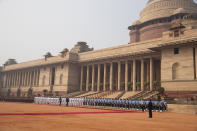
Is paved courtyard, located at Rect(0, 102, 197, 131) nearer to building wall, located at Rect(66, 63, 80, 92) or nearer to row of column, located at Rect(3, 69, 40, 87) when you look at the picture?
building wall, located at Rect(66, 63, 80, 92)

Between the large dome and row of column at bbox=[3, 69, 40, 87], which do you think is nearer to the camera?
the large dome

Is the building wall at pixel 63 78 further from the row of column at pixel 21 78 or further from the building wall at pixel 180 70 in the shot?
the building wall at pixel 180 70

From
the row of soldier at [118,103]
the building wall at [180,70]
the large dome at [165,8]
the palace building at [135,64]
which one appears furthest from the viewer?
the large dome at [165,8]

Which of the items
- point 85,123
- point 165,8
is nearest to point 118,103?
point 85,123

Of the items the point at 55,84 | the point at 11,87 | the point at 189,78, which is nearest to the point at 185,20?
the point at 189,78

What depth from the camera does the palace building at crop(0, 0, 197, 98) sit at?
106ft

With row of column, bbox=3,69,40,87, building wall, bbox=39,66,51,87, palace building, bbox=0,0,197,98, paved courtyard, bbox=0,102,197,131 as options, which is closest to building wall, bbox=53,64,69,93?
palace building, bbox=0,0,197,98

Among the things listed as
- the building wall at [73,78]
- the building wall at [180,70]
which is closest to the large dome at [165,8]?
the building wall at [73,78]

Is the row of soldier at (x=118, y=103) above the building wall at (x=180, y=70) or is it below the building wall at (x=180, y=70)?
below

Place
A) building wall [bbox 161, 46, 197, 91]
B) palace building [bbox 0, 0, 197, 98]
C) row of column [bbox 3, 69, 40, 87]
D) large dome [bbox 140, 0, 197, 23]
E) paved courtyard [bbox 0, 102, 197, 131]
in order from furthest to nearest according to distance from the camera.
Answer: row of column [bbox 3, 69, 40, 87] → large dome [bbox 140, 0, 197, 23] → palace building [bbox 0, 0, 197, 98] → building wall [bbox 161, 46, 197, 91] → paved courtyard [bbox 0, 102, 197, 131]

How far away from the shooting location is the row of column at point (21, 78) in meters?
63.8

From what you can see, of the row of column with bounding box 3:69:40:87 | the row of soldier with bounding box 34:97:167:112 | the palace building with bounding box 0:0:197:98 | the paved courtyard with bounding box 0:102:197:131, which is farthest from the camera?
the row of column with bounding box 3:69:40:87

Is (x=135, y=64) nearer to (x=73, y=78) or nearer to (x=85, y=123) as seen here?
(x=73, y=78)

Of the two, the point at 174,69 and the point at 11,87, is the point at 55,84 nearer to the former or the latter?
the point at 11,87
